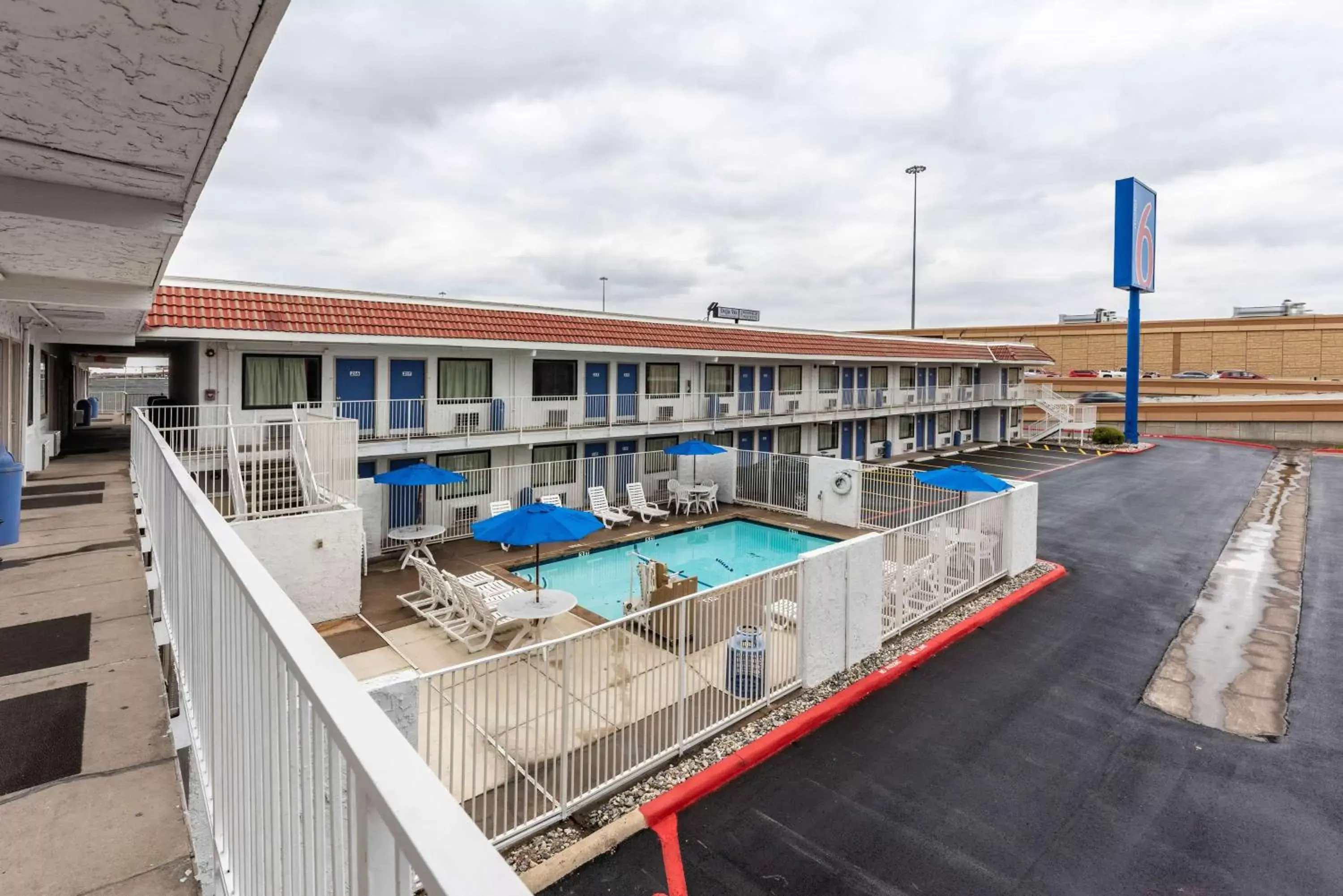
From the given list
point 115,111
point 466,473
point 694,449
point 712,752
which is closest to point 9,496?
point 115,111

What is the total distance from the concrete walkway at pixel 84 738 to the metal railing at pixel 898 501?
18061 millimetres

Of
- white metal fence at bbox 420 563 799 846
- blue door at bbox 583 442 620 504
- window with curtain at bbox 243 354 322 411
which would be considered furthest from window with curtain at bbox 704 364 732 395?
white metal fence at bbox 420 563 799 846

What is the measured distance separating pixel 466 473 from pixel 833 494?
11598mm

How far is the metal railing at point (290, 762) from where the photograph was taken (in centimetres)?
107

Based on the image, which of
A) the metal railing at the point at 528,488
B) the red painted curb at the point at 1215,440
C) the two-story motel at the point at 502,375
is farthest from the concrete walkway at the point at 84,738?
the red painted curb at the point at 1215,440

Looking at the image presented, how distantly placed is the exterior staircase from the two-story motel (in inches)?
725

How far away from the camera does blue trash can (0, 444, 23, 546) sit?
5961mm

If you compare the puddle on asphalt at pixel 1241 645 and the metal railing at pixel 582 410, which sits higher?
the metal railing at pixel 582 410

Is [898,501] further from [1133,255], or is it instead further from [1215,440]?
[1215,440]

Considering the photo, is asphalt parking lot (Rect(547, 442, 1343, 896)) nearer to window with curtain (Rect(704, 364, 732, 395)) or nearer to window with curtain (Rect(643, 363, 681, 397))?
window with curtain (Rect(643, 363, 681, 397))

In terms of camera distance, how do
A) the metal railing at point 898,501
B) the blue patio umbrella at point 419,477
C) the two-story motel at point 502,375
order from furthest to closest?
the metal railing at point 898,501
the two-story motel at point 502,375
the blue patio umbrella at point 419,477

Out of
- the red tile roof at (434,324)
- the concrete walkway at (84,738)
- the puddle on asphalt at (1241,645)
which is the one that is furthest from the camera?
the red tile roof at (434,324)

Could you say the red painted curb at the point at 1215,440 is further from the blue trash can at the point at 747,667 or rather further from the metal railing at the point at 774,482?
the blue trash can at the point at 747,667

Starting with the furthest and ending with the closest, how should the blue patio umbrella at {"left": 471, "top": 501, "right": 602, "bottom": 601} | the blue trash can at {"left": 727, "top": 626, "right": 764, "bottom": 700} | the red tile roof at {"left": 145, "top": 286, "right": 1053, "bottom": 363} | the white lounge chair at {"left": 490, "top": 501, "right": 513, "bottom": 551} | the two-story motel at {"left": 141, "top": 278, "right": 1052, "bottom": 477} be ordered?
1. the white lounge chair at {"left": 490, "top": 501, "right": 513, "bottom": 551}
2. the two-story motel at {"left": 141, "top": 278, "right": 1052, "bottom": 477}
3. the red tile roof at {"left": 145, "top": 286, "right": 1053, "bottom": 363}
4. the blue patio umbrella at {"left": 471, "top": 501, "right": 602, "bottom": 601}
5. the blue trash can at {"left": 727, "top": 626, "right": 764, "bottom": 700}
